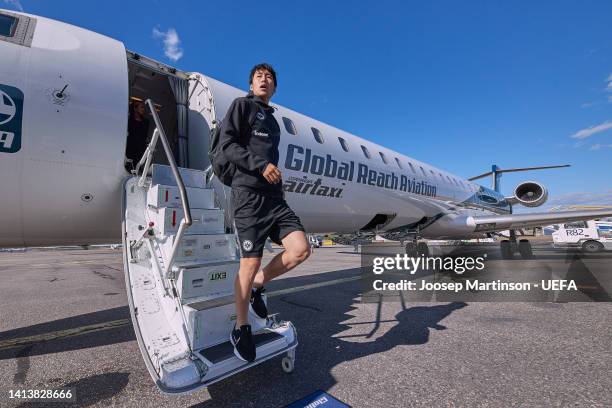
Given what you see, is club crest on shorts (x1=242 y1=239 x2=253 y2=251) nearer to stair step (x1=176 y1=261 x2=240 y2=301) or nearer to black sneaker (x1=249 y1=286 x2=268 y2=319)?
stair step (x1=176 y1=261 x2=240 y2=301)

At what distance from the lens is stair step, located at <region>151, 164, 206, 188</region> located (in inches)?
127

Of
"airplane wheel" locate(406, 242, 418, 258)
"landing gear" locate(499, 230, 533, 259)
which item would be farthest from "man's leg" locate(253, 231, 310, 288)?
"landing gear" locate(499, 230, 533, 259)

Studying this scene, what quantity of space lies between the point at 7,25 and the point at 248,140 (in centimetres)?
264

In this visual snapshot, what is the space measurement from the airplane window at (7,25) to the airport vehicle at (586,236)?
25251mm

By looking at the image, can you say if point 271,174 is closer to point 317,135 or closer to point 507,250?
point 317,135

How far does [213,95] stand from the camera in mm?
4375

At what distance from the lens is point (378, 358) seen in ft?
9.53

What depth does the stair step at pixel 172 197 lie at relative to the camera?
289cm

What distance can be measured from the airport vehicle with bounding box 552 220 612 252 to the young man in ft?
77.2

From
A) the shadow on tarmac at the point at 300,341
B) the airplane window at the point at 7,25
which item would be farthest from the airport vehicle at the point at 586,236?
the airplane window at the point at 7,25

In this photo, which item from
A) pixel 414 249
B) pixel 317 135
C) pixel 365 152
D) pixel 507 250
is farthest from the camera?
pixel 507 250

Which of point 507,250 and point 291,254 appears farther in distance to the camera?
point 507,250

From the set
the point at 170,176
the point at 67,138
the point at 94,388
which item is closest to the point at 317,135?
the point at 170,176

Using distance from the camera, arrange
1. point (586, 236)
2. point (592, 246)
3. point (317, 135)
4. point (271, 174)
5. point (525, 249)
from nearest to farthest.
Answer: point (271, 174)
point (317, 135)
point (525, 249)
point (592, 246)
point (586, 236)
